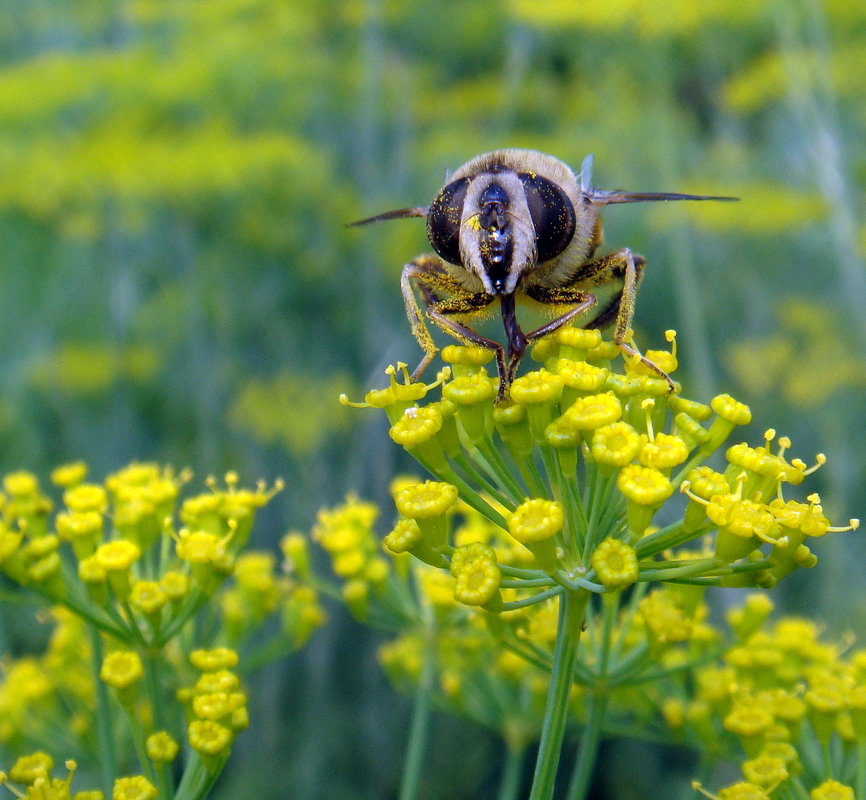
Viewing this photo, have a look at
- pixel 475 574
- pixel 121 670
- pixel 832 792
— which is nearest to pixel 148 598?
pixel 121 670

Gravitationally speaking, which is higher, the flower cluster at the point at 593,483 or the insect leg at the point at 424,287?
the insect leg at the point at 424,287

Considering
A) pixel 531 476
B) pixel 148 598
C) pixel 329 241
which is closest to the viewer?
pixel 531 476

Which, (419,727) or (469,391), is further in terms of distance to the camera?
(419,727)

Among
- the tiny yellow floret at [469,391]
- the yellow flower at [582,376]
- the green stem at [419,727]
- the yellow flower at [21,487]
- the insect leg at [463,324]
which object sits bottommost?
the green stem at [419,727]

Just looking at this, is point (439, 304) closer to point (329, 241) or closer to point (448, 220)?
point (448, 220)

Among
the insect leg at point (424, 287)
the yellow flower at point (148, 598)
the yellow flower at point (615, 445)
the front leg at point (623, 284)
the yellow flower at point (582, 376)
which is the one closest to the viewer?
the yellow flower at point (615, 445)

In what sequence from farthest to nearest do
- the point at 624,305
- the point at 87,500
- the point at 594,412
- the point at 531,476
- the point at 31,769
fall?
the point at 87,500 → the point at 624,305 → the point at 31,769 → the point at 531,476 → the point at 594,412

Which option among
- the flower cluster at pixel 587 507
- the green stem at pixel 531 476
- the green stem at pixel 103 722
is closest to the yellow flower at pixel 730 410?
the flower cluster at pixel 587 507

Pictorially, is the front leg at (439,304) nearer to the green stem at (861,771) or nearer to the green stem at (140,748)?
the green stem at (140,748)
